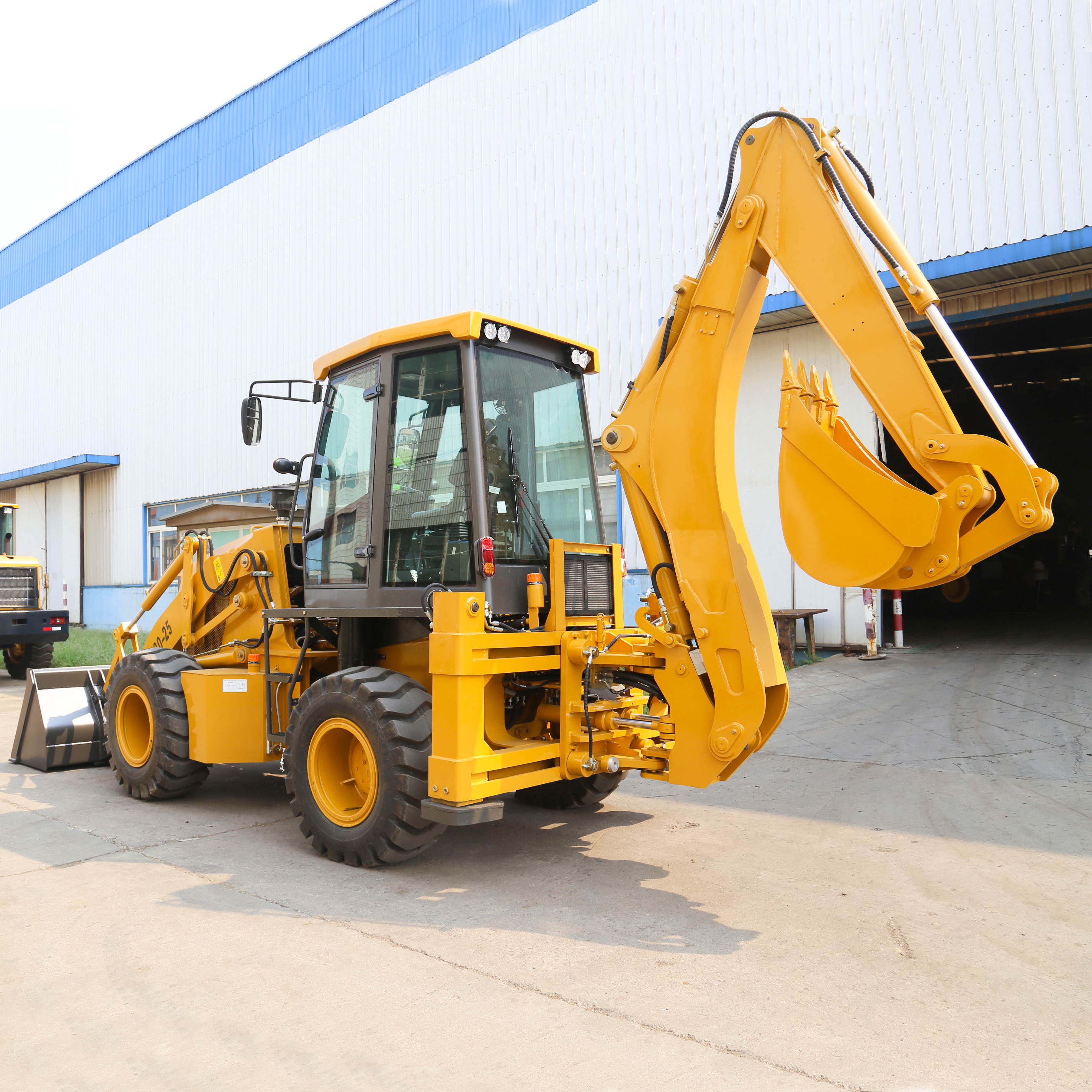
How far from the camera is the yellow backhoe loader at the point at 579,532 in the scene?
3850 mm

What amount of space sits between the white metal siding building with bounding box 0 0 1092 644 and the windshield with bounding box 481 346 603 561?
6.50 meters

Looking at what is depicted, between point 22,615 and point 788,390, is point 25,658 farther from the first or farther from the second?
point 788,390

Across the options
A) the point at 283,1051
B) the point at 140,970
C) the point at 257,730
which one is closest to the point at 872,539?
the point at 283,1051

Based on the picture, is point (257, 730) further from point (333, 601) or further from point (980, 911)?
point (980, 911)

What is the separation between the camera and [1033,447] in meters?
27.0

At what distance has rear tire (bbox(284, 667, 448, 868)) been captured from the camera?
4.36 m

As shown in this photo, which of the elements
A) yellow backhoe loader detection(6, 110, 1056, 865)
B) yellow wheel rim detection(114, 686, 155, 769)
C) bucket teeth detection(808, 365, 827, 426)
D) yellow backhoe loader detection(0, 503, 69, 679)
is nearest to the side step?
yellow backhoe loader detection(6, 110, 1056, 865)

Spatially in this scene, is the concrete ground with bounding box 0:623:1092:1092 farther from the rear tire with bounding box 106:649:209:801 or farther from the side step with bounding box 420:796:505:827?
the side step with bounding box 420:796:505:827

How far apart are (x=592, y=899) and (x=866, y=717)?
17.2 ft

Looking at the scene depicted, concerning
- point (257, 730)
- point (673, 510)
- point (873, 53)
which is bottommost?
point (257, 730)

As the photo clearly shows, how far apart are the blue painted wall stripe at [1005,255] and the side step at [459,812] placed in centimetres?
702

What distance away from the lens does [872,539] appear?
151 inches

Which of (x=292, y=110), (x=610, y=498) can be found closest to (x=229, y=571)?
(x=610, y=498)

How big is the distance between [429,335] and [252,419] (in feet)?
5.11
